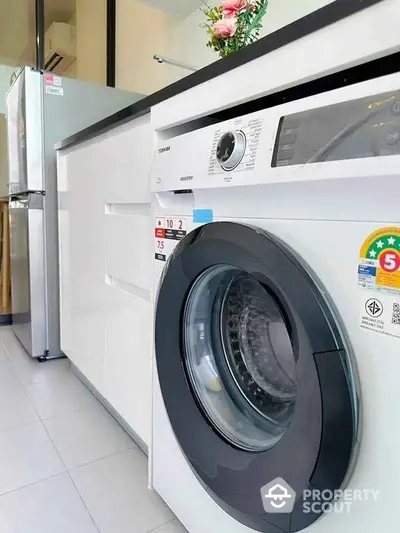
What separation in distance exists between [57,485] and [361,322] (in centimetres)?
97

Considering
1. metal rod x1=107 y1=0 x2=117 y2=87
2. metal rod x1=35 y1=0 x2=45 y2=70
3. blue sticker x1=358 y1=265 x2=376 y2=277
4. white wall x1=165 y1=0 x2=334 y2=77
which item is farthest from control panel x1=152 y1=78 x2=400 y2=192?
metal rod x1=35 y1=0 x2=45 y2=70

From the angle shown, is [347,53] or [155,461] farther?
[155,461]

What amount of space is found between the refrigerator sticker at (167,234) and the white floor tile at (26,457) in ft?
2.39

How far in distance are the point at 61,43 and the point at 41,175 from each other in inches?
87.1

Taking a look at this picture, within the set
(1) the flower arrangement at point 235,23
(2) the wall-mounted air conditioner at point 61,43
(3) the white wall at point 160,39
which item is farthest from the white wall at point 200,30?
(2) the wall-mounted air conditioner at point 61,43

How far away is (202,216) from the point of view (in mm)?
718

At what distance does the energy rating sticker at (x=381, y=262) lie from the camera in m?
0.42

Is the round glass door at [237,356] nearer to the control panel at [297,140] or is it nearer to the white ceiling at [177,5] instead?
the control panel at [297,140]

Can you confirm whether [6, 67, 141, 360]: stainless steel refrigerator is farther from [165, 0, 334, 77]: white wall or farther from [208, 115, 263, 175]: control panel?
[208, 115, 263, 175]: control panel

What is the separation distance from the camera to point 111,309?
4.03 ft

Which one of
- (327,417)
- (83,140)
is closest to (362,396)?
(327,417)

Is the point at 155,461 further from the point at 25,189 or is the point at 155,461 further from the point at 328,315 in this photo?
the point at 25,189

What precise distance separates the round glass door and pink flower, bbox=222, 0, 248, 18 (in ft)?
2.58

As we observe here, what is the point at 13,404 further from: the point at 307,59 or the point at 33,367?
the point at 307,59
